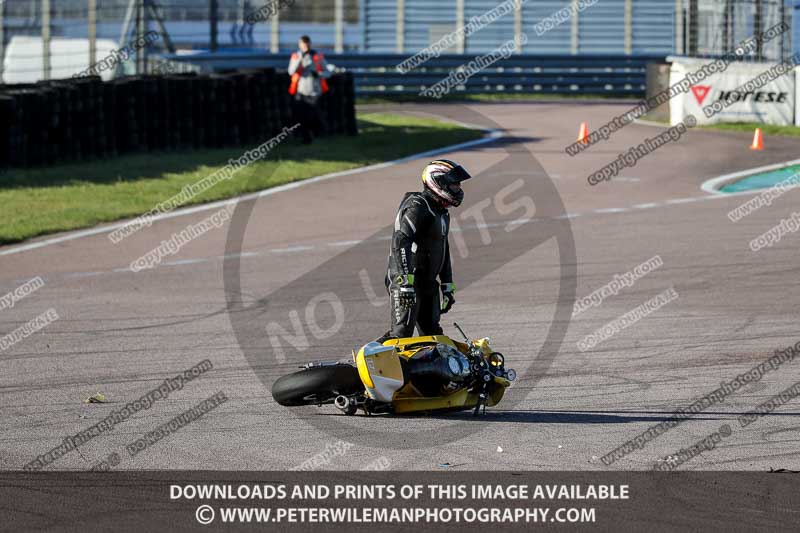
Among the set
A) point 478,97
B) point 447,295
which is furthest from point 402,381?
point 478,97

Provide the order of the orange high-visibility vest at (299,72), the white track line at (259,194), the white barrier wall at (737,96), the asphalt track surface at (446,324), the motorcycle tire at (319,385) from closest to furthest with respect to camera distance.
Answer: the asphalt track surface at (446,324) → the motorcycle tire at (319,385) → the white track line at (259,194) → the orange high-visibility vest at (299,72) → the white barrier wall at (737,96)

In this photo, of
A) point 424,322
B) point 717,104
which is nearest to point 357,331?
point 424,322

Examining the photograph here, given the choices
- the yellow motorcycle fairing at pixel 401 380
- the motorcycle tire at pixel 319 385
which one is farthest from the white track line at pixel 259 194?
the yellow motorcycle fairing at pixel 401 380

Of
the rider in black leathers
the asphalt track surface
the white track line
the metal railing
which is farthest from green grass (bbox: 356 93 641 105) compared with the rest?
the rider in black leathers

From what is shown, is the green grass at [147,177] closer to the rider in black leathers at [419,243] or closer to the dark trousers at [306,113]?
the dark trousers at [306,113]

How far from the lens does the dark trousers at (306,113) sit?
23781 mm

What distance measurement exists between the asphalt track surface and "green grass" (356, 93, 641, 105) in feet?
41.8

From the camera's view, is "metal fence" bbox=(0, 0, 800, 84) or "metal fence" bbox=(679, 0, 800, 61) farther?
"metal fence" bbox=(0, 0, 800, 84)

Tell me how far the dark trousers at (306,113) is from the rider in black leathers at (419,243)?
15.3m

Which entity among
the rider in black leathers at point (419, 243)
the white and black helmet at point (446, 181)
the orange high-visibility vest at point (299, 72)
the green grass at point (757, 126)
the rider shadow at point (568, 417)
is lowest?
the rider shadow at point (568, 417)

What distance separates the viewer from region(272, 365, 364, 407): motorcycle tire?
328 inches

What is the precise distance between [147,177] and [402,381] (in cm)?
1279

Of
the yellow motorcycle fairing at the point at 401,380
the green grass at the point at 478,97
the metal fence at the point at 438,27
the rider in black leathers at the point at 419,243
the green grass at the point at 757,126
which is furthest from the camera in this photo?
the green grass at the point at 478,97

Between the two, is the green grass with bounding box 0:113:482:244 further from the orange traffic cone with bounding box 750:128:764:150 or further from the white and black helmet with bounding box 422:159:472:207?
the white and black helmet with bounding box 422:159:472:207
